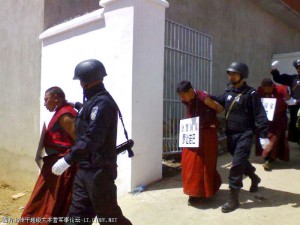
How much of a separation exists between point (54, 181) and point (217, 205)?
1961 millimetres

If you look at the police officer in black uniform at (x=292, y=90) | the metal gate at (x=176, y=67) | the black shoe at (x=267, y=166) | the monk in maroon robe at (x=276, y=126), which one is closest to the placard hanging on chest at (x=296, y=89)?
the police officer in black uniform at (x=292, y=90)

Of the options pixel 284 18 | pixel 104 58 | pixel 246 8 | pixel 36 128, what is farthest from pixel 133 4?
pixel 284 18

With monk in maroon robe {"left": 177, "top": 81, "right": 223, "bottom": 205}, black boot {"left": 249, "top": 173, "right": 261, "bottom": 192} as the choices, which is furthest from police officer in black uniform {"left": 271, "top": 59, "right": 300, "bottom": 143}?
monk in maroon robe {"left": 177, "top": 81, "right": 223, "bottom": 205}

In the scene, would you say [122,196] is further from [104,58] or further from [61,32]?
[61,32]

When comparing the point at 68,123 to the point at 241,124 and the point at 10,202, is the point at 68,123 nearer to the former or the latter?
the point at 241,124

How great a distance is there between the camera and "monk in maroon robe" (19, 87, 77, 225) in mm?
3881

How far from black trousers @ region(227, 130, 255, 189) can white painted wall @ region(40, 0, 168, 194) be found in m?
1.22

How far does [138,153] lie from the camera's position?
201 inches

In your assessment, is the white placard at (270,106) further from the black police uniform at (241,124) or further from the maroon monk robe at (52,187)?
the maroon monk robe at (52,187)

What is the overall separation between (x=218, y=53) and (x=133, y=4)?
454 cm

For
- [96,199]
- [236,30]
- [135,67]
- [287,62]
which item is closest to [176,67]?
[135,67]

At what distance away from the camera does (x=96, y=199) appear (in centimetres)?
313

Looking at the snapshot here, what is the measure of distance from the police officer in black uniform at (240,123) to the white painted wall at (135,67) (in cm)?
111

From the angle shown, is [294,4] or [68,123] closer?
[68,123]
